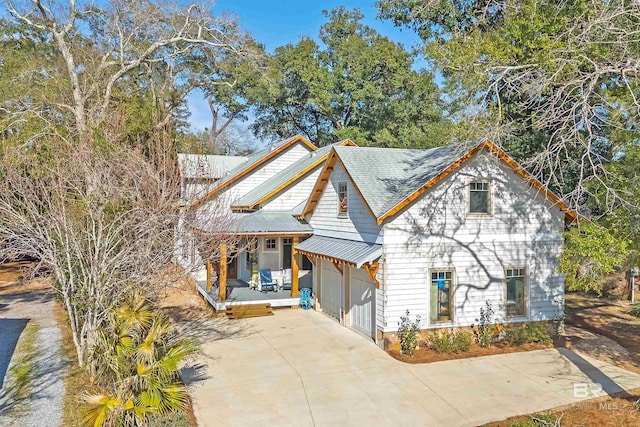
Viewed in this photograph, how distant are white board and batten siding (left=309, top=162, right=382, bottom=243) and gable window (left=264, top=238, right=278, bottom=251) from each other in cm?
282

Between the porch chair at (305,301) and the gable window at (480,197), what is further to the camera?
the porch chair at (305,301)

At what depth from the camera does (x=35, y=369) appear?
36.3 feet

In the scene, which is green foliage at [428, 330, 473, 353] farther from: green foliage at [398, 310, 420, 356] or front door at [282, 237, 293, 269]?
front door at [282, 237, 293, 269]

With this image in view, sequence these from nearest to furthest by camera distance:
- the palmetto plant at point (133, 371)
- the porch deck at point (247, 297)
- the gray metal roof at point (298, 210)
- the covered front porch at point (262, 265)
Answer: the palmetto plant at point (133, 371)
the porch deck at point (247, 297)
the covered front porch at point (262, 265)
the gray metal roof at point (298, 210)

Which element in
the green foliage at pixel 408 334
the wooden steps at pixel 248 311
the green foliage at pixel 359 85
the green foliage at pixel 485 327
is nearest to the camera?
the green foliage at pixel 408 334

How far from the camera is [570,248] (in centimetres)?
1067

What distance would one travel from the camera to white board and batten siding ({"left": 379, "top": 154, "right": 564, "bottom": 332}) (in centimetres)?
1318

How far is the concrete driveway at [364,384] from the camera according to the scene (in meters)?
9.07

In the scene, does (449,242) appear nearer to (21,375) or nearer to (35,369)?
(35,369)

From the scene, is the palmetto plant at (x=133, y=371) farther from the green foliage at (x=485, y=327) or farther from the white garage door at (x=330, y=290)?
the green foliage at (x=485, y=327)

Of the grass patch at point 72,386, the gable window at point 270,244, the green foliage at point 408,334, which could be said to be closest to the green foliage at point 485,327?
the green foliage at point 408,334

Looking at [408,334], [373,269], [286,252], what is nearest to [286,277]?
[286,252]

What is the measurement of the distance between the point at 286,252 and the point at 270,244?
35.5 inches

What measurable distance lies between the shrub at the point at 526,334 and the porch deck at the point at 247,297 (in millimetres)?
8304
